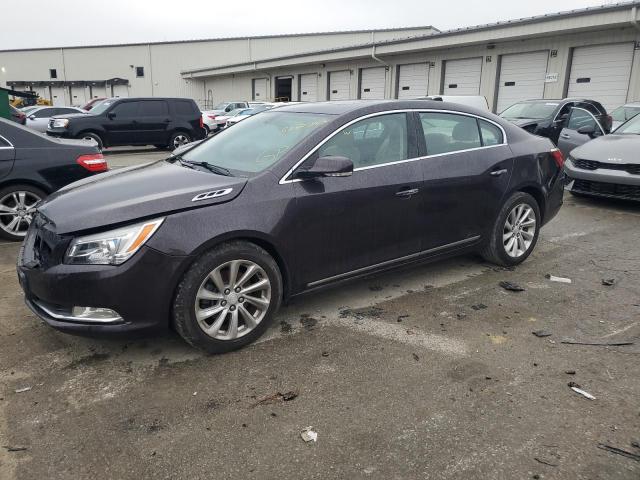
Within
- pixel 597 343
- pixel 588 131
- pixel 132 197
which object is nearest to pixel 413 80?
pixel 588 131

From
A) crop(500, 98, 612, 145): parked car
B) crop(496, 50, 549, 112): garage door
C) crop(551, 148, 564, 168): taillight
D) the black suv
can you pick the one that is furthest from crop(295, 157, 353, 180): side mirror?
crop(496, 50, 549, 112): garage door

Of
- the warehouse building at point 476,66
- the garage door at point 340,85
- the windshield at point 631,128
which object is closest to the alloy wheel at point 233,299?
the windshield at point 631,128

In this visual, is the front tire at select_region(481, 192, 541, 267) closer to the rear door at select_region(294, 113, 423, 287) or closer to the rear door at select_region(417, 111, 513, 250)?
the rear door at select_region(417, 111, 513, 250)

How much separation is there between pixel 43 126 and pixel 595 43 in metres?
20.3

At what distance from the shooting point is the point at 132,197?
10.9 feet

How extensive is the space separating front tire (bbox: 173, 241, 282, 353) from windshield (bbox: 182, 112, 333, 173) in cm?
70

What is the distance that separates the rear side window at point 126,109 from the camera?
16.1m

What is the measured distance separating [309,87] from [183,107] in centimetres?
1514

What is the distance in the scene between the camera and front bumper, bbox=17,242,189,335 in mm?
3027

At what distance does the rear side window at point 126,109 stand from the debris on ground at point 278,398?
1515 centimetres

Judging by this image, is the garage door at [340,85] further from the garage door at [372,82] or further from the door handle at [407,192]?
the door handle at [407,192]

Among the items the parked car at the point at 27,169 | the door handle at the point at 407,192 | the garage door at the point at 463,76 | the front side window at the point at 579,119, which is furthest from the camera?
the garage door at the point at 463,76

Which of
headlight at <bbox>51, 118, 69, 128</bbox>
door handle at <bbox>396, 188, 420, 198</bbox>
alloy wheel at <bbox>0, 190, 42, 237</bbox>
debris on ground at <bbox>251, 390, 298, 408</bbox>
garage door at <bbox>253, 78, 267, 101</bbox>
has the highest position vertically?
garage door at <bbox>253, 78, 267, 101</bbox>

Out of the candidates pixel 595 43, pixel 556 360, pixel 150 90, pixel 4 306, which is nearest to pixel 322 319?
pixel 556 360
